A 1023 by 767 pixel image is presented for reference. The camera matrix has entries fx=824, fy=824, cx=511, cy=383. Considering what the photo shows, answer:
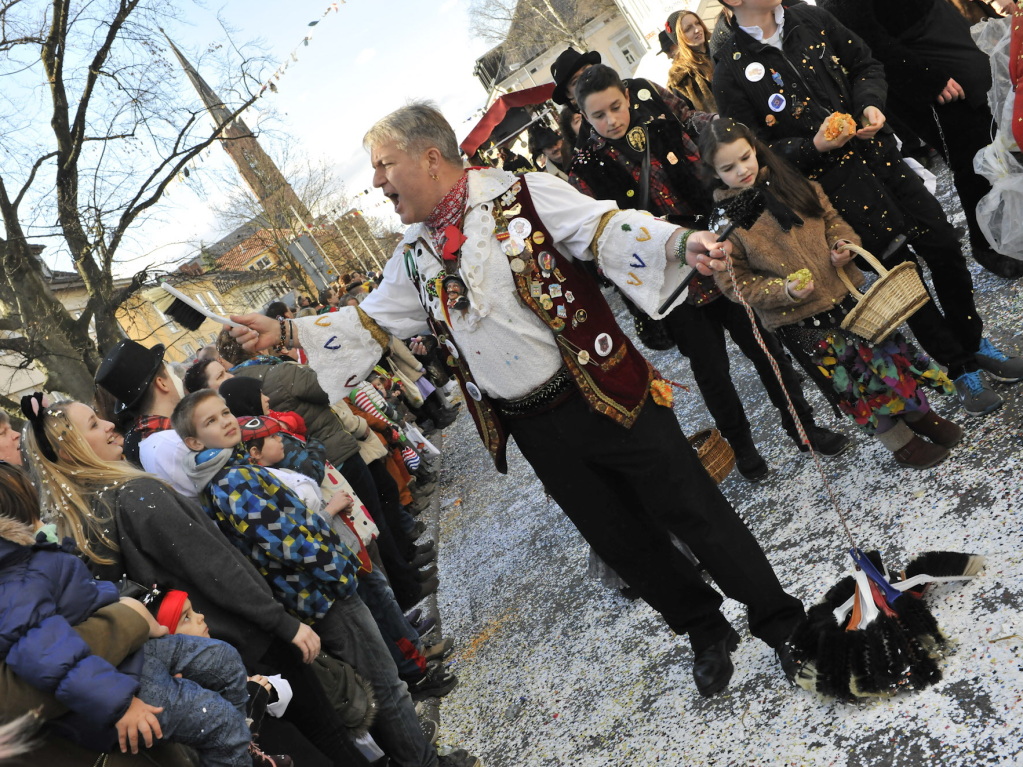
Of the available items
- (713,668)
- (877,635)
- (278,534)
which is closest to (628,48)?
(278,534)

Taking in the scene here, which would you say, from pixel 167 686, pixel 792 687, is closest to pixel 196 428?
pixel 167 686

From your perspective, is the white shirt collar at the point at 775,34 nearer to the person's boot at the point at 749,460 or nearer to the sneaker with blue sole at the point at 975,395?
the sneaker with blue sole at the point at 975,395

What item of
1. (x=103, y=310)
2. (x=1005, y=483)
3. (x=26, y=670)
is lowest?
(x=1005, y=483)

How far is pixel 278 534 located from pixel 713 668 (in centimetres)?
175

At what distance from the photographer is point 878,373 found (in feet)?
11.5

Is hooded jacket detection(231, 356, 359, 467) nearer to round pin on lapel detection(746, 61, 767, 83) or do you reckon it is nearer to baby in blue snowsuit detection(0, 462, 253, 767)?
baby in blue snowsuit detection(0, 462, 253, 767)

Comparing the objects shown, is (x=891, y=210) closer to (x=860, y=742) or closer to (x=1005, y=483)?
(x=1005, y=483)

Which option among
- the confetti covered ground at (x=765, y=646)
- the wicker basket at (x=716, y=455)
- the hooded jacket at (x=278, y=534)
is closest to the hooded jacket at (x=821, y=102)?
the confetti covered ground at (x=765, y=646)

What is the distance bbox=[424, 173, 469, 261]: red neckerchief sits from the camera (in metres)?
2.88

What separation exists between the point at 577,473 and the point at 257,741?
1.40 metres

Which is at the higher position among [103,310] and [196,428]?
[103,310]

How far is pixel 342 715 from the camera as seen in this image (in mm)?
3299

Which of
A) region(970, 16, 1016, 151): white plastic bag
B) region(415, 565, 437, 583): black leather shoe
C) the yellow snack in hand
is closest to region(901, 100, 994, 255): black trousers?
region(970, 16, 1016, 151): white plastic bag

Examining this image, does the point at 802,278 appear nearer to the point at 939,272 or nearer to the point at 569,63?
the point at 939,272
